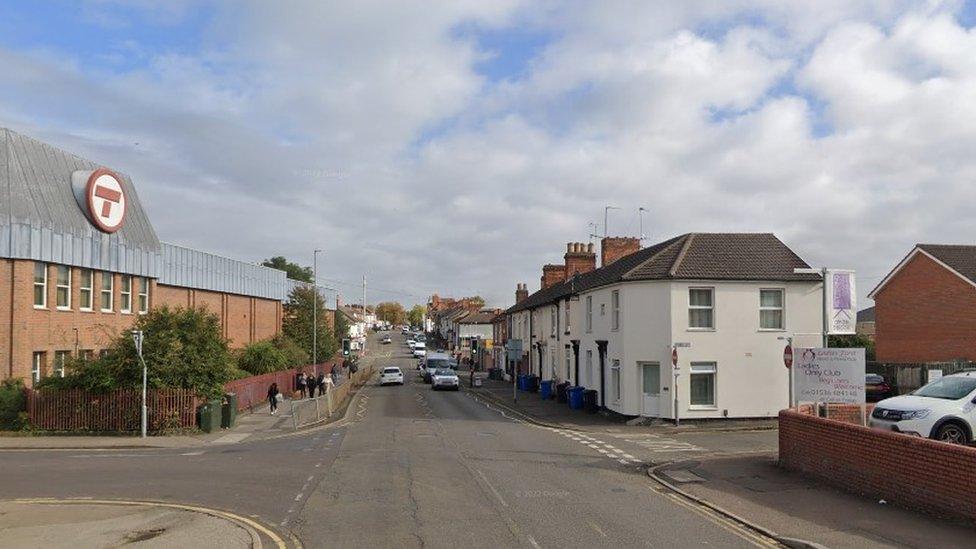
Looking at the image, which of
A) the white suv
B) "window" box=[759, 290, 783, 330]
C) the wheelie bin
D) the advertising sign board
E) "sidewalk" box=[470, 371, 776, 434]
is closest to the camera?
the white suv

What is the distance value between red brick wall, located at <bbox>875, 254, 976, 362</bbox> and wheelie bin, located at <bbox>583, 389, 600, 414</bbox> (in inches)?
889

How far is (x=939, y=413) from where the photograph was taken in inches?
664

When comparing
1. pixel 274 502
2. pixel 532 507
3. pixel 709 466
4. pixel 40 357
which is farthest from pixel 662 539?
pixel 40 357

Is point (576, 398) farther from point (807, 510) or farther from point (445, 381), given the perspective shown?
point (807, 510)

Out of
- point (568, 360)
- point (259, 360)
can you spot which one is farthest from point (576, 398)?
point (259, 360)

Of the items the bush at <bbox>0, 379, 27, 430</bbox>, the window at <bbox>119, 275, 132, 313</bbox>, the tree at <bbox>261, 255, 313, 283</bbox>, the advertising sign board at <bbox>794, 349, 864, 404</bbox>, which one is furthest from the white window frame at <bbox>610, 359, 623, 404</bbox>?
the tree at <bbox>261, 255, 313, 283</bbox>

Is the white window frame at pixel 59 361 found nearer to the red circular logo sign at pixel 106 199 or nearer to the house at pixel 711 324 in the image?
the red circular logo sign at pixel 106 199

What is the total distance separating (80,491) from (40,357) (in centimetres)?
1879

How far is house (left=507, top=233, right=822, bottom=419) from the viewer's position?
3155cm

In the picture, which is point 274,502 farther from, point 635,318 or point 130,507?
point 635,318

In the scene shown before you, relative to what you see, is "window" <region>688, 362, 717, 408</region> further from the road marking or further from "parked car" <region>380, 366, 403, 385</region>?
"parked car" <region>380, 366, 403, 385</region>

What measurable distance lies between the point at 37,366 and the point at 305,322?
35783 mm

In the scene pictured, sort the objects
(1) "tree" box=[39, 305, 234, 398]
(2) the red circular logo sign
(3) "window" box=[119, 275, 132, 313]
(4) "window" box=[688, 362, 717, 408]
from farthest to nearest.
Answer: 1. (3) "window" box=[119, 275, 132, 313]
2. (2) the red circular logo sign
3. (4) "window" box=[688, 362, 717, 408]
4. (1) "tree" box=[39, 305, 234, 398]

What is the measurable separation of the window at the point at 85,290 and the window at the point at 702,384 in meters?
25.6
